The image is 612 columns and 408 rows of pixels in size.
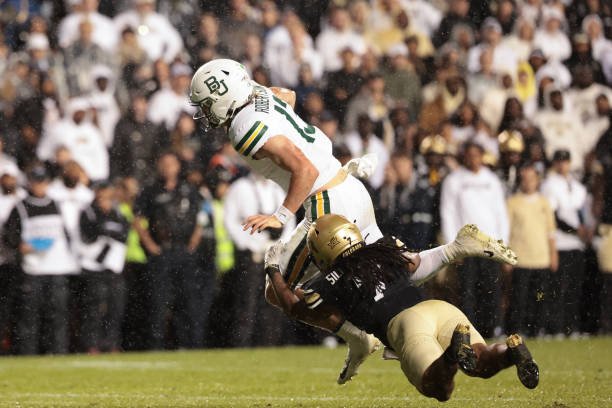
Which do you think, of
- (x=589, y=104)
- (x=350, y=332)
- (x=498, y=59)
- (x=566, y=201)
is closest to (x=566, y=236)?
(x=566, y=201)

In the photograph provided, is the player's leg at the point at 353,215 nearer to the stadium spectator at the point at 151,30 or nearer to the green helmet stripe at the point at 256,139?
the green helmet stripe at the point at 256,139

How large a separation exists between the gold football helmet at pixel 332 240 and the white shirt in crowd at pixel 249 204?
19.8 ft

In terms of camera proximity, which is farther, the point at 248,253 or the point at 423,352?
the point at 248,253

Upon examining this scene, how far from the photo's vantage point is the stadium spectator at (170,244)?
45.5 feet

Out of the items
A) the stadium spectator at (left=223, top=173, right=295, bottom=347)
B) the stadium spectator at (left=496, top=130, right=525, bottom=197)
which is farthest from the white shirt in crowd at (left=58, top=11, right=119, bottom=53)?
the stadium spectator at (left=496, top=130, right=525, bottom=197)

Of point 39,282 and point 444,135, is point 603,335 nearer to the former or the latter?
point 444,135

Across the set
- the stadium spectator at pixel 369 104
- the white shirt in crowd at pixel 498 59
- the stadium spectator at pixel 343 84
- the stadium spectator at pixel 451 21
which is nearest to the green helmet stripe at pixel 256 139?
the stadium spectator at pixel 369 104

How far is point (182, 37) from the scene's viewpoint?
16891 millimetres

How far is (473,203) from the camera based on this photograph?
1398 centimetres

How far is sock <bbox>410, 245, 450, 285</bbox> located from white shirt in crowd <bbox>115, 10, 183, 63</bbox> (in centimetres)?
867

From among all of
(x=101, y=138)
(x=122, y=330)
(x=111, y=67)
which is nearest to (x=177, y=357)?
(x=122, y=330)

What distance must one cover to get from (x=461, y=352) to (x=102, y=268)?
7210 mm

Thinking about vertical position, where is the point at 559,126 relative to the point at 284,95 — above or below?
below

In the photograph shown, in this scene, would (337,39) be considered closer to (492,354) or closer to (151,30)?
(151,30)
